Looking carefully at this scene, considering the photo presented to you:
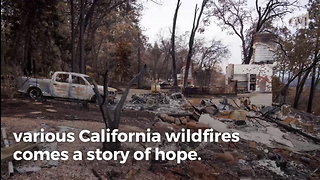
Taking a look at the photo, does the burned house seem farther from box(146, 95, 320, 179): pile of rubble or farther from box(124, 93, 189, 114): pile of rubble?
box(124, 93, 189, 114): pile of rubble

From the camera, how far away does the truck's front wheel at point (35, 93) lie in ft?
44.9

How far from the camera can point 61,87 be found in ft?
45.2

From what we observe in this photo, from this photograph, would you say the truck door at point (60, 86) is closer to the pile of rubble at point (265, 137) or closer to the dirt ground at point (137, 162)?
the dirt ground at point (137, 162)

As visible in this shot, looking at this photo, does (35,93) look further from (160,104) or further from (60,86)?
(160,104)

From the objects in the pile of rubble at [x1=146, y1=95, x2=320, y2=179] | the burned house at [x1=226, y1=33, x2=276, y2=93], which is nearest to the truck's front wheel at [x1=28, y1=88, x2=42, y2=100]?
the pile of rubble at [x1=146, y1=95, x2=320, y2=179]

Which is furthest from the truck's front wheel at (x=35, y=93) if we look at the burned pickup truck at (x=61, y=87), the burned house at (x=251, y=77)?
the burned house at (x=251, y=77)

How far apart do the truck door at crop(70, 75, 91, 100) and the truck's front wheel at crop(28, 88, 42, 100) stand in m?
1.46

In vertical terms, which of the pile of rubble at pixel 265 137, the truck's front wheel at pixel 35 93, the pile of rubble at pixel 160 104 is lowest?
the pile of rubble at pixel 265 137

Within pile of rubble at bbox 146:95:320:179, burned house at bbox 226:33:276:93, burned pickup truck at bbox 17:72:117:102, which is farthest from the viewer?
burned house at bbox 226:33:276:93

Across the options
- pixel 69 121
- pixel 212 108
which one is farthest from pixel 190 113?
pixel 69 121

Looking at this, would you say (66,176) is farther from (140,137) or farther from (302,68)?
(302,68)

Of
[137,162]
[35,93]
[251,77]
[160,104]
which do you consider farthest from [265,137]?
[251,77]

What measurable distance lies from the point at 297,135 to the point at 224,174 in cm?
719

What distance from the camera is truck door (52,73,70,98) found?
13.7 meters
